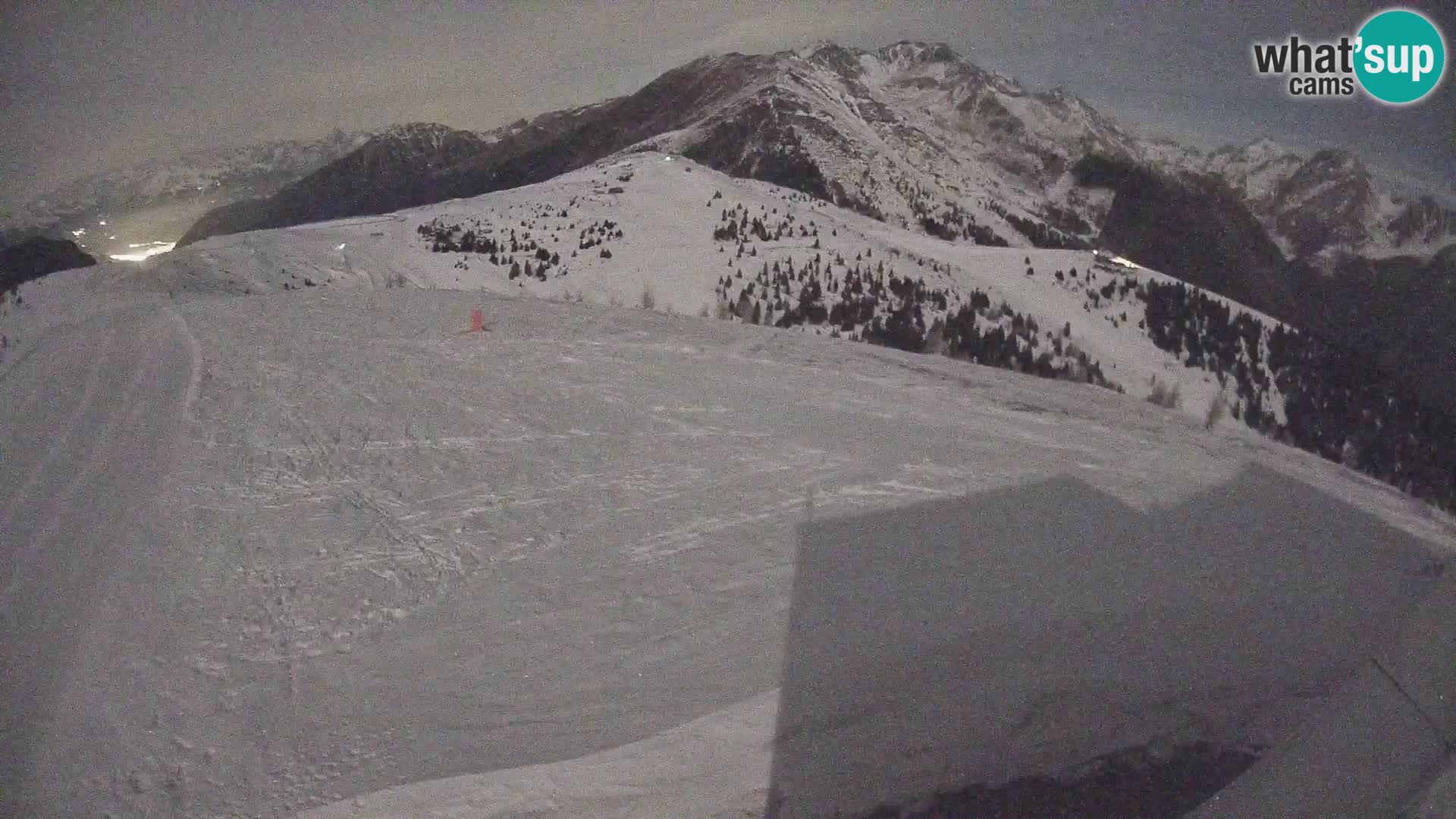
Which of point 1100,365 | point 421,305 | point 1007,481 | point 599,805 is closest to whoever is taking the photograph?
point 599,805

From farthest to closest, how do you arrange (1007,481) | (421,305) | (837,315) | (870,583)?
(837,315) < (421,305) < (1007,481) < (870,583)

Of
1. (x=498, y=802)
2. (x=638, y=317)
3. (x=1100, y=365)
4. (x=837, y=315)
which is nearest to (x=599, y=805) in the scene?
(x=498, y=802)

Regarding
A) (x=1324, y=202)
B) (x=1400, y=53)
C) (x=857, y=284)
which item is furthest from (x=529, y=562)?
(x=857, y=284)

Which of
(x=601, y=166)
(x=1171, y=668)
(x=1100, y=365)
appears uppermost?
(x=601, y=166)

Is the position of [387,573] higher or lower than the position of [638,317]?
lower

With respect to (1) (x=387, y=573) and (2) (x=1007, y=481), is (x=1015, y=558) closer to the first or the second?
(2) (x=1007, y=481)
